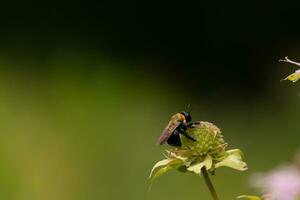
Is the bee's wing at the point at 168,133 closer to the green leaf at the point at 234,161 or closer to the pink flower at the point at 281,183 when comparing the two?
the green leaf at the point at 234,161

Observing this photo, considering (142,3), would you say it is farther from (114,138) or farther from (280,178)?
(280,178)

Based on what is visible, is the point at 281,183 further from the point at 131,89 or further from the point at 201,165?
the point at 131,89

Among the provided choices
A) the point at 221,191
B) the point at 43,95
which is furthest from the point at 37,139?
the point at 221,191

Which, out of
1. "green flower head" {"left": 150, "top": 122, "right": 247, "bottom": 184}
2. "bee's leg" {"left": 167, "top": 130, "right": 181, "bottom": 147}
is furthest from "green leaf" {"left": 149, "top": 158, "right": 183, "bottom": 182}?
"bee's leg" {"left": 167, "top": 130, "right": 181, "bottom": 147}

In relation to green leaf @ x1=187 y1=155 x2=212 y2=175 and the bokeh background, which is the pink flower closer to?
green leaf @ x1=187 y1=155 x2=212 y2=175

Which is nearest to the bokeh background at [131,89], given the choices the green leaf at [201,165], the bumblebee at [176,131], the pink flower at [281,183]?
the bumblebee at [176,131]

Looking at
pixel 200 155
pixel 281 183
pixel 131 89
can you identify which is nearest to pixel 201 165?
pixel 200 155
